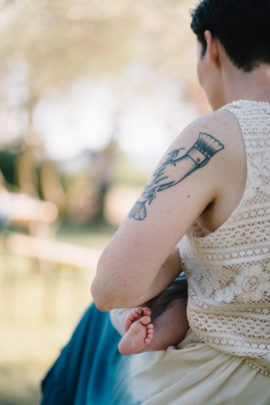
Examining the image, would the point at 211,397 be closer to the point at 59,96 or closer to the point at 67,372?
the point at 67,372

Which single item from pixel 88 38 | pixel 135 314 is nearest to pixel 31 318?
pixel 135 314

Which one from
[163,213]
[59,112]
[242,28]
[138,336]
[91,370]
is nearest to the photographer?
[163,213]

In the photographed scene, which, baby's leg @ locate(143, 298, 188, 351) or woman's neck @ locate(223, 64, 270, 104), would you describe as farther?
baby's leg @ locate(143, 298, 188, 351)

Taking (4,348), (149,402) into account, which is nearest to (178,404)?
(149,402)

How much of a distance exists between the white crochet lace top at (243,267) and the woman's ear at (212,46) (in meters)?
0.20

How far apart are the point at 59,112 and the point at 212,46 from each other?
888cm

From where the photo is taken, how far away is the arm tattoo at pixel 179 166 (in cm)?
104

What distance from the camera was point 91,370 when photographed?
5.21ft

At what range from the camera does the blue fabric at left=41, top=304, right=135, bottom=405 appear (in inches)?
55.4

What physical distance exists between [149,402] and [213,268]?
16.7 inches

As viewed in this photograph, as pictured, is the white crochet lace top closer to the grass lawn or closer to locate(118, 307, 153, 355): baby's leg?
locate(118, 307, 153, 355): baby's leg

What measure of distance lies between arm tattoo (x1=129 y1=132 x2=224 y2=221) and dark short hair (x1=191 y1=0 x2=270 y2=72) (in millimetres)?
288

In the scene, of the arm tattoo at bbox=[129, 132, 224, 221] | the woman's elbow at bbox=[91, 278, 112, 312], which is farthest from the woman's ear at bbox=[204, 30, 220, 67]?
the woman's elbow at bbox=[91, 278, 112, 312]

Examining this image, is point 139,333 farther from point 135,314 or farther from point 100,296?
point 100,296
